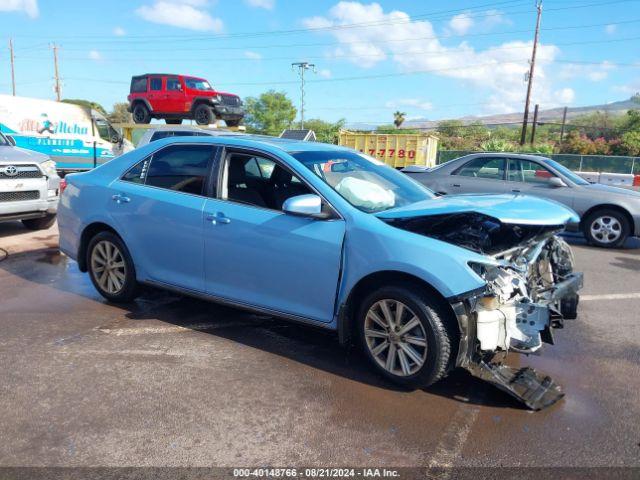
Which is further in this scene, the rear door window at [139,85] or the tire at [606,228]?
the rear door window at [139,85]

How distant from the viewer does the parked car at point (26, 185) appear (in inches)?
316

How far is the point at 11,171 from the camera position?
26.3ft

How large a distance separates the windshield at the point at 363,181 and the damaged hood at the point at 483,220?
0.87ft

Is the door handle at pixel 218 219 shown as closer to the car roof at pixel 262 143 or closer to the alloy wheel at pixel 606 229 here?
the car roof at pixel 262 143

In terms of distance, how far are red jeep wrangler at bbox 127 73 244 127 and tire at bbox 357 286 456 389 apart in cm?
1755

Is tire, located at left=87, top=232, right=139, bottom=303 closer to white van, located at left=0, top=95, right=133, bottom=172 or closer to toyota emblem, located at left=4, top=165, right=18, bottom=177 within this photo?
toyota emblem, located at left=4, top=165, right=18, bottom=177

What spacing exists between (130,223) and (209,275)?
3.37ft

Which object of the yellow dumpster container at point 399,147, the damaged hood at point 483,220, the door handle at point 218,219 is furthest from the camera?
the yellow dumpster container at point 399,147

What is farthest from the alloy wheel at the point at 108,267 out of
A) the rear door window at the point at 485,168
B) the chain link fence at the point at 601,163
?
the chain link fence at the point at 601,163

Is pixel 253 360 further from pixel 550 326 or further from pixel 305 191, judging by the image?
pixel 550 326

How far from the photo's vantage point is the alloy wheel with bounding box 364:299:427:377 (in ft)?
11.5

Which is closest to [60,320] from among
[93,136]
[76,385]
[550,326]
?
[76,385]

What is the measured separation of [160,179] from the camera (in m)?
4.89

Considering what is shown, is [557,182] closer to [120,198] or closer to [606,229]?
[606,229]
